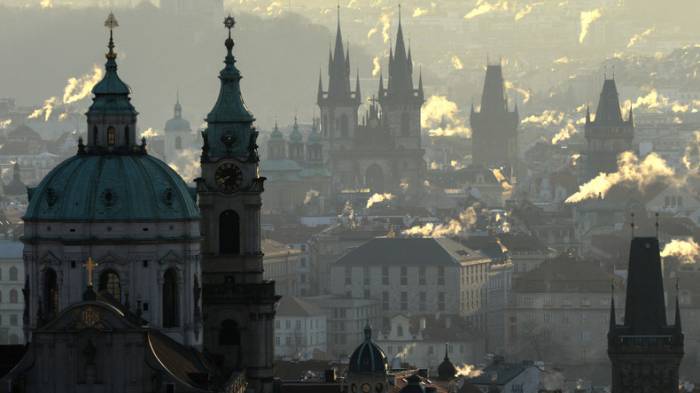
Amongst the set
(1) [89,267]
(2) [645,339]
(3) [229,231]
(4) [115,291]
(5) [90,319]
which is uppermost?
(2) [645,339]

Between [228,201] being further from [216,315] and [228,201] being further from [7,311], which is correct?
[7,311]

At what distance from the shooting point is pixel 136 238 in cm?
10025

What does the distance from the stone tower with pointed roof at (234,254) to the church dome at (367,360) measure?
12.7 meters

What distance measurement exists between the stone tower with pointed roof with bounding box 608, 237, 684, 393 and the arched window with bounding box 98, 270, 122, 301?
4932 cm

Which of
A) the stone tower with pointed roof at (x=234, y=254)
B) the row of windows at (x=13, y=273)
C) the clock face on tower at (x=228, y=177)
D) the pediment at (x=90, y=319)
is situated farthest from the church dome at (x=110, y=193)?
the row of windows at (x=13, y=273)

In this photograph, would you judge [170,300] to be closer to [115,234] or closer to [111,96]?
[115,234]

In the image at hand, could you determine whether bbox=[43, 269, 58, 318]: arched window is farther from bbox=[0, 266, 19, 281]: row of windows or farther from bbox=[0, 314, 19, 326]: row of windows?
bbox=[0, 266, 19, 281]: row of windows

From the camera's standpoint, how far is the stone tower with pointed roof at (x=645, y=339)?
148 m

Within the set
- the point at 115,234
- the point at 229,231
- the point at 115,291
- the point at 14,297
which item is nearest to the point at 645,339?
the point at 229,231

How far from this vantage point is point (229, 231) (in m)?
109

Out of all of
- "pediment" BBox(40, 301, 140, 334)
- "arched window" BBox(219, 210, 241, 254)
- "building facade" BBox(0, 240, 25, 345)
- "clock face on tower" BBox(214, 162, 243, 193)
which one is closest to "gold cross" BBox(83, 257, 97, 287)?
"pediment" BBox(40, 301, 140, 334)

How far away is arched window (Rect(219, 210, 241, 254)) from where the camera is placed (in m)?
109

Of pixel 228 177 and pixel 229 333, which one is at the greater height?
pixel 228 177

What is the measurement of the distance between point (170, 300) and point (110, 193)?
3.09 metres
